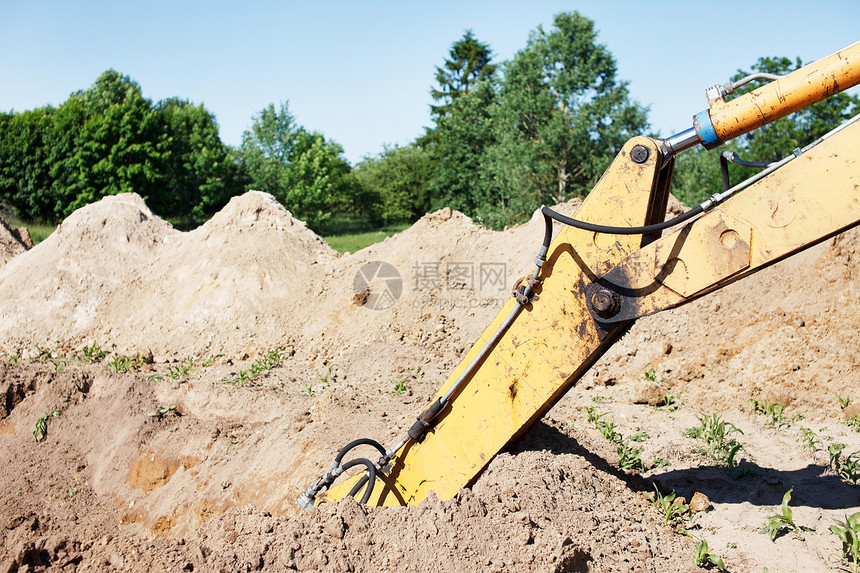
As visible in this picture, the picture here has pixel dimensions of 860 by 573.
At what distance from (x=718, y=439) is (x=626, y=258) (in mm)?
3059

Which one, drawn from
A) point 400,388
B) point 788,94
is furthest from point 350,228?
point 788,94

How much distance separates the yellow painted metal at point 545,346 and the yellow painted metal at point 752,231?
17 centimetres

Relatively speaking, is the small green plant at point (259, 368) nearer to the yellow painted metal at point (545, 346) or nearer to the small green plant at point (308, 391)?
the small green plant at point (308, 391)

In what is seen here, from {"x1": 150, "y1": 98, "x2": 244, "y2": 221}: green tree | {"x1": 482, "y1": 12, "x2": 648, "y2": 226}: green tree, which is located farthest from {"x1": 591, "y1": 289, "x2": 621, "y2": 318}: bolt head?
{"x1": 150, "y1": 98, "x2": 244, "y2": 221}: green tree

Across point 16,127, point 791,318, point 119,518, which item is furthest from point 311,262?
point 16,127

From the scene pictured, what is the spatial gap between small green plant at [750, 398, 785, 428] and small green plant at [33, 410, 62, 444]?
7.09 meters

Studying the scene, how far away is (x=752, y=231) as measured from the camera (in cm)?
270

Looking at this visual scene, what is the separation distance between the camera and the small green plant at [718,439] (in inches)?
196

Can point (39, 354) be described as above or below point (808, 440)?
above

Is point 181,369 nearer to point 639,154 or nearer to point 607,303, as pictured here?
point 607,303

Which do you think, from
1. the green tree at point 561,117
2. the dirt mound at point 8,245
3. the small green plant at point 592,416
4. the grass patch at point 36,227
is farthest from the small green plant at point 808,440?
the grass patch at point 36,227

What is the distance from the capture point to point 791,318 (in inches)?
266

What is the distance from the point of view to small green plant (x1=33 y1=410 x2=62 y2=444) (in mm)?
6824

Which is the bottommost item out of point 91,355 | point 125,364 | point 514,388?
point 514,388
